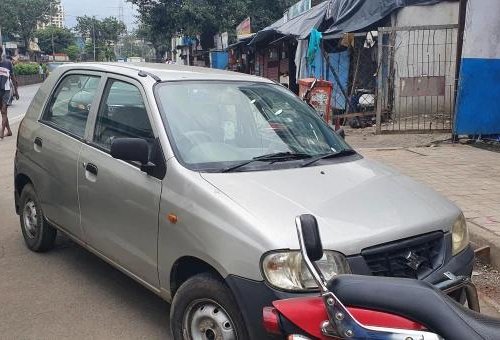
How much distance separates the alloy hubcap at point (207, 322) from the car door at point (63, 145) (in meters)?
1.50

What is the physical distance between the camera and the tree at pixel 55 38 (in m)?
84.6

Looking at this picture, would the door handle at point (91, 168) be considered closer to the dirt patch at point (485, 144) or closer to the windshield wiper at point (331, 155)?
the windshield wiper at point (331, 155)

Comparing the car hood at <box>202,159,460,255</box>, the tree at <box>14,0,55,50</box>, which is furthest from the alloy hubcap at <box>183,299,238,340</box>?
the tree at <box>14,0,55,50</box>

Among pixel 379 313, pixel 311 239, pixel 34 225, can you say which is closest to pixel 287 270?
pixel 311 239

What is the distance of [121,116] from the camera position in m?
3.96

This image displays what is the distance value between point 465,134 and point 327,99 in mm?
2599

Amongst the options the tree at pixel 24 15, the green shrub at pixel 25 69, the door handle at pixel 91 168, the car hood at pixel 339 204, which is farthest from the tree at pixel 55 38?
the car hood at pixel 339 204

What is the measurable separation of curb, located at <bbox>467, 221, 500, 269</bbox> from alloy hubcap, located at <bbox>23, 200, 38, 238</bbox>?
3919mm

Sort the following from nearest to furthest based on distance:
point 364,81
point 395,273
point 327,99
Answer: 1. point 395,273
2. point 327,99
3. point 364,81

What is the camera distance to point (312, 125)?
13.5 feet

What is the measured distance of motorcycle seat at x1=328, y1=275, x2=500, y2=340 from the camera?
1642 mm

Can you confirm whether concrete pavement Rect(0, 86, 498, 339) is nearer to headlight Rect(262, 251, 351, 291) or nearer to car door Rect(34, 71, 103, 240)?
car door Rect(34, 71, 103, 240)

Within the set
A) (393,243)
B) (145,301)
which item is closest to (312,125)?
(393,243)

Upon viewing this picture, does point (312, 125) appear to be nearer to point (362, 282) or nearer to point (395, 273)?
point (395, 273)
